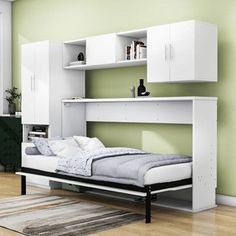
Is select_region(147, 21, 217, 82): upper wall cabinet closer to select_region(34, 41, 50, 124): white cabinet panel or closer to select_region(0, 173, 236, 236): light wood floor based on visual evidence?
select_region(0, 173, 236, 236): light wood floor

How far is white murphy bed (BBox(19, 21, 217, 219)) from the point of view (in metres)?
4.58

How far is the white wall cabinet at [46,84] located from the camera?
19.1 ft

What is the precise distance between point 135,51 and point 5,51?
9.99ft

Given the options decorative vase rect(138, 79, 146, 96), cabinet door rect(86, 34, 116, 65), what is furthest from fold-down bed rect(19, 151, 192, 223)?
cabinet door rect(86, 34, 116, 65)

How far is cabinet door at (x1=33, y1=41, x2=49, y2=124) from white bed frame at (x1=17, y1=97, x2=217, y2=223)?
23 centimetres

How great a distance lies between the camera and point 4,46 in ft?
24.6

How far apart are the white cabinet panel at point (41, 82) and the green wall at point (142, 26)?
618mm

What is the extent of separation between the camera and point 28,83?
20.0 ft

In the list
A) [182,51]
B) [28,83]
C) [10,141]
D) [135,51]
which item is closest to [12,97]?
[10,141]

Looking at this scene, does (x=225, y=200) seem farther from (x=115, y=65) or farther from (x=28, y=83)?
(x=28, y=83)

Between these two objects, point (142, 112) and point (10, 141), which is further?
point (10, 141)

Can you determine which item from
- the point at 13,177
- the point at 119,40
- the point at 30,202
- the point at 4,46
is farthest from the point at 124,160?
the point at 4,46

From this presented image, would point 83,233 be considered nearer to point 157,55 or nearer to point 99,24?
point 157,55

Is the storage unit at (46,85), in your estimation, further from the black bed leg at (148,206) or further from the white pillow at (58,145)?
the black bed leg at (148,206)
